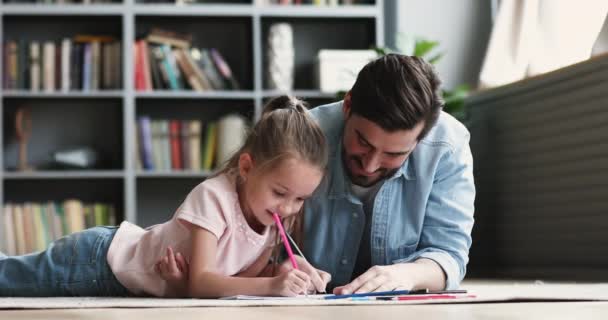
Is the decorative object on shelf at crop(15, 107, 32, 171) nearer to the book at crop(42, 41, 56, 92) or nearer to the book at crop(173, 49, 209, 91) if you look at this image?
the book at crop(42, 41, 56, 92)

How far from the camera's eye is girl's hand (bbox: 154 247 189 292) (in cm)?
183

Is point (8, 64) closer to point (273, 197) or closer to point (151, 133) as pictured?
point (151, 133)

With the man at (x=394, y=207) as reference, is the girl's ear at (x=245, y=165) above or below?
above

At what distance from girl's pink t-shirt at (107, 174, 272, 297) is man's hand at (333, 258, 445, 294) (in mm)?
214

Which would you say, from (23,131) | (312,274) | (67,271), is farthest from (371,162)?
(23,131)

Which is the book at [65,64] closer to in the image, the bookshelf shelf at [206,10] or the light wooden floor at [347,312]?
the bookshelf shelf at [206,10]

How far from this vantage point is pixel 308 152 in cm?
188

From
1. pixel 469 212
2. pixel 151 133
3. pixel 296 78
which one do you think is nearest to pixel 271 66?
pixel 296 78

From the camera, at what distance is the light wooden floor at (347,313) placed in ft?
4.73

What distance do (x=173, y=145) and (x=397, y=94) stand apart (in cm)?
292

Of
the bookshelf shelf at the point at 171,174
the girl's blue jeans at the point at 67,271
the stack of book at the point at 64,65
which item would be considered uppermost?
the stack of book at the point at 64,65

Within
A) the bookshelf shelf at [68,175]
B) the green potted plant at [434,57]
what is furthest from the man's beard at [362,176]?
the bookshelf shelf at [68,175]

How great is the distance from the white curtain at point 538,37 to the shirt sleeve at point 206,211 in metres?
2.20

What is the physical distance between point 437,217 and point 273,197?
49 centimetres
